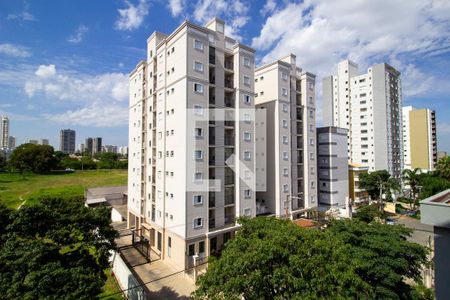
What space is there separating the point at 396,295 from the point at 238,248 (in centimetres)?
823

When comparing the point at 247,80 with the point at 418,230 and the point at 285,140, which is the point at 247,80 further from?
the point at 418,230

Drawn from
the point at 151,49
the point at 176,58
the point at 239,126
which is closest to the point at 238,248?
the point at 239,126

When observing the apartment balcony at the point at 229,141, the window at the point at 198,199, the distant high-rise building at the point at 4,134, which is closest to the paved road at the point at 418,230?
the apartment balcony at the point at 229,141

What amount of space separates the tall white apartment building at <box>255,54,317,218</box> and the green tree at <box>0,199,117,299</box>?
18696 millimetres

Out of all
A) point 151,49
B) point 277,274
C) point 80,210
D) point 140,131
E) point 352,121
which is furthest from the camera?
point 352,121

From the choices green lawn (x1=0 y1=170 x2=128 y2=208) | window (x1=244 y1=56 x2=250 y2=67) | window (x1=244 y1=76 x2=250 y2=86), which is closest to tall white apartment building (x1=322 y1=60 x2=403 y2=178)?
window (x1=244 y1=76 x2=250 y2=86)

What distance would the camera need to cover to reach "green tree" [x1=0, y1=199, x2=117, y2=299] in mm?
10165

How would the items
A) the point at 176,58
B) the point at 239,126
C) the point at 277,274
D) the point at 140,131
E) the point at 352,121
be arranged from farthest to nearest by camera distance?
the point at 352,121, the point at 140,131, the point at 239,126, the point at 176,58, the point at 277,274

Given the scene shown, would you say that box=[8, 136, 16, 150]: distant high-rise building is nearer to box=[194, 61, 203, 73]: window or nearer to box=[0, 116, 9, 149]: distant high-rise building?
box=[0, 116, 9, 149]: distant high-rise building

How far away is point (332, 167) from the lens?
35.8 meters

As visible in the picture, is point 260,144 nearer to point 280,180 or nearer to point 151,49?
point 280,180

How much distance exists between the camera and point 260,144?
1142 inches

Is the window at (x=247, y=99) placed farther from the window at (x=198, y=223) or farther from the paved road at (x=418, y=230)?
the paved road at (x=418, y=230)

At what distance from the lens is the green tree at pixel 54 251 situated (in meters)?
10.2
